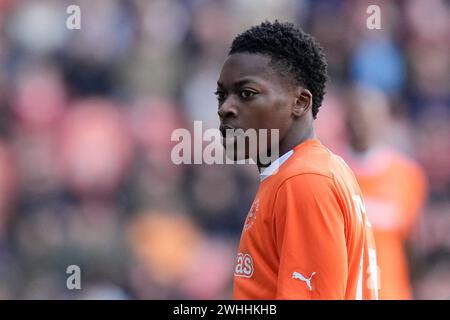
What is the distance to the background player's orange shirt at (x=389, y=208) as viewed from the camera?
17.6 ft

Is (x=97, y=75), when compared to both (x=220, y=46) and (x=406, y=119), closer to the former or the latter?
(x=220, y=46)

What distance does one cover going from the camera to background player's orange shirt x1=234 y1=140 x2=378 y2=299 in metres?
2.24

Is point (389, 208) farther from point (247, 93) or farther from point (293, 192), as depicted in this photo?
point (293, 192)

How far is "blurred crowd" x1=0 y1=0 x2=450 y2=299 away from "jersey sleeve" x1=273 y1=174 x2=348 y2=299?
3.63 meters

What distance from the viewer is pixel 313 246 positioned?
2.23 m

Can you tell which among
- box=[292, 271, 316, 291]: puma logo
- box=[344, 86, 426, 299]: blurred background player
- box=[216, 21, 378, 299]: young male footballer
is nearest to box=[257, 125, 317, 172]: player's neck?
box=[216, 21, 378, 299]: young male footballer

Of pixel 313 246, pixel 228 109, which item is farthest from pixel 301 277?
pixel 228 109

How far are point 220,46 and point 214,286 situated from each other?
6.85ft

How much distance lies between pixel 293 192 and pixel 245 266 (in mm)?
324

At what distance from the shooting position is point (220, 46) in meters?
6.80

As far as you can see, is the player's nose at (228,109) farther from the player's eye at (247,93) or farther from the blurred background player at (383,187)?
the blurred background player at (383,187)

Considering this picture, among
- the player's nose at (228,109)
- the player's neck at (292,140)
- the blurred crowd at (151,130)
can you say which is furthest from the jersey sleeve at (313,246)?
the blurred crowd at (151,130)
